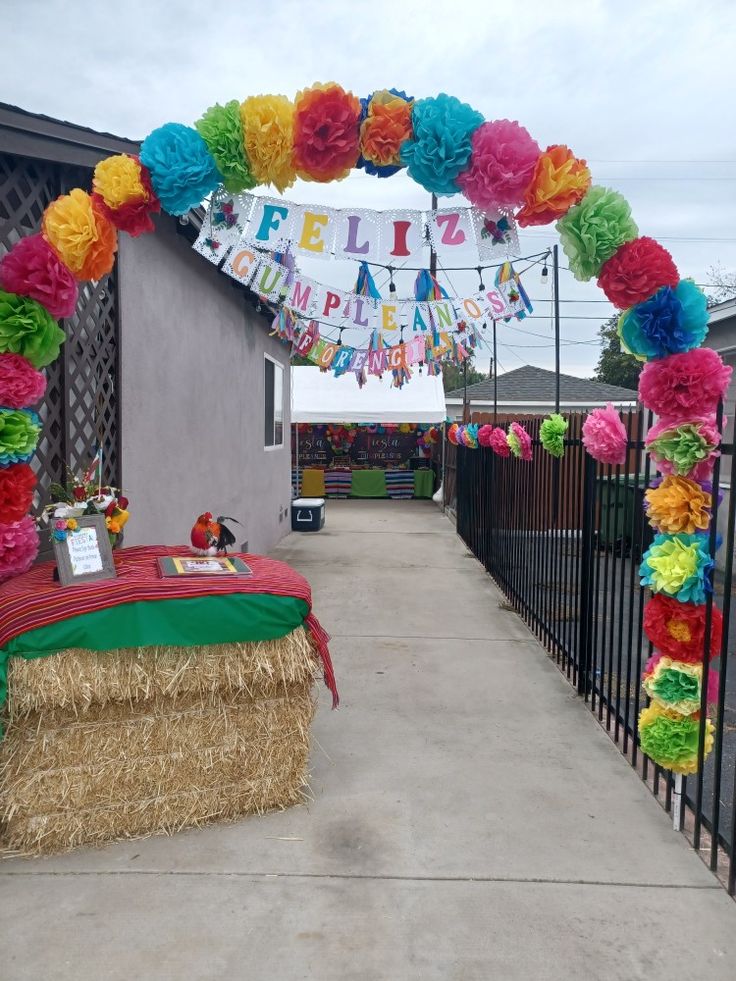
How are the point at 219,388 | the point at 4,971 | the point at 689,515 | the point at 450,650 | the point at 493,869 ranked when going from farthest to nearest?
the point at 219,388 < the point at 450,650 < the point at 689,515 < the point at 493,869 < the point at 4,971

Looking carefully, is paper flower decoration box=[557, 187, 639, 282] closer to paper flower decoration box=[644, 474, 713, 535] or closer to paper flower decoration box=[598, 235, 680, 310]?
paper flower decoration box=[598, 235, 680, 310]

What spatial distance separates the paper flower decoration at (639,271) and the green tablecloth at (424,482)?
1664 centimetres

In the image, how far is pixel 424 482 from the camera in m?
19.9

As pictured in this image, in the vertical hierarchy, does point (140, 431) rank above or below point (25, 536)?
above

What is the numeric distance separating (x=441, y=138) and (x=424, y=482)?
16859mm

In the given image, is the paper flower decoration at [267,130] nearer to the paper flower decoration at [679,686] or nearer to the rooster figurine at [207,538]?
the rooster figurine at [207,538]

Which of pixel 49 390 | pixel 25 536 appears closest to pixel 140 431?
pixel 49 390

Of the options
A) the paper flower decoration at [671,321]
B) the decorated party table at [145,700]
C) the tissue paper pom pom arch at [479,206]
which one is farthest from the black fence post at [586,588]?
the decorated party table at [145,700]

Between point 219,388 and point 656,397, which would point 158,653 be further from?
point 219,388

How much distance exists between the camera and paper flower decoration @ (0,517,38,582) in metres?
3.19

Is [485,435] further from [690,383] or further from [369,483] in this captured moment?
[369,483]

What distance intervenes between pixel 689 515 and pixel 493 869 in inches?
66.1

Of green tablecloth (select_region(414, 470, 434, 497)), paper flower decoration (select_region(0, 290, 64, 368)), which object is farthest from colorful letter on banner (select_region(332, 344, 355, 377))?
green tablecloth (select_region(414, 470, 434, 497))

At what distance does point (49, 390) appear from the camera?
396 centimetres
